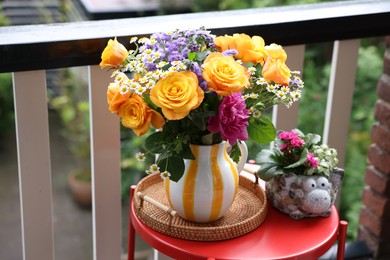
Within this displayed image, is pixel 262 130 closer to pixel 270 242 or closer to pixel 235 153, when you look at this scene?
pixel 235 153

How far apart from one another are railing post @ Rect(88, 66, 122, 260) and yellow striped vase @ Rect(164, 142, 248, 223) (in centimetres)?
35

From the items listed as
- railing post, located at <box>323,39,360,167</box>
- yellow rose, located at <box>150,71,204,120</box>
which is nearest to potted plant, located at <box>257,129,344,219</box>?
yellow rose, located at <box>150,71,204,120</box>

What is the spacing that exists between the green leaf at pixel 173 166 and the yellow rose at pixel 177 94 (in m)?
0.11

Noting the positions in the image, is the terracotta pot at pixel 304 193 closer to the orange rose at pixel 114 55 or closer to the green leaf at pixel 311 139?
the green leaf at pixel 311 139

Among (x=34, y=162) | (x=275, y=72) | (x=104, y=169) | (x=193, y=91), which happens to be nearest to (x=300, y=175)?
(x=275, y=72)

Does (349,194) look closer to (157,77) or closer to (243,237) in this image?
(243,237)

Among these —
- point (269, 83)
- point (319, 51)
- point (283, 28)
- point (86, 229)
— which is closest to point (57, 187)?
point (86, 229)

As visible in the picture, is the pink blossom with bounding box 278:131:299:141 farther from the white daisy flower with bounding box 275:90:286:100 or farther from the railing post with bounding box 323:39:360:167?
the railing post with bounding box 323:39:360:167

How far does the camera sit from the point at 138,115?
3.71 ft

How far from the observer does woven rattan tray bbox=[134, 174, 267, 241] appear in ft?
4.09

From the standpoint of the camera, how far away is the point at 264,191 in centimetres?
141

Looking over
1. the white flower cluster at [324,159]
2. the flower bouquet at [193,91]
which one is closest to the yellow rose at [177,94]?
the flower bouquet at [193,91]

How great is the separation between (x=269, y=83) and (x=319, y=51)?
97.3 inches

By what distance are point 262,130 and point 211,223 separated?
8.9 inches
